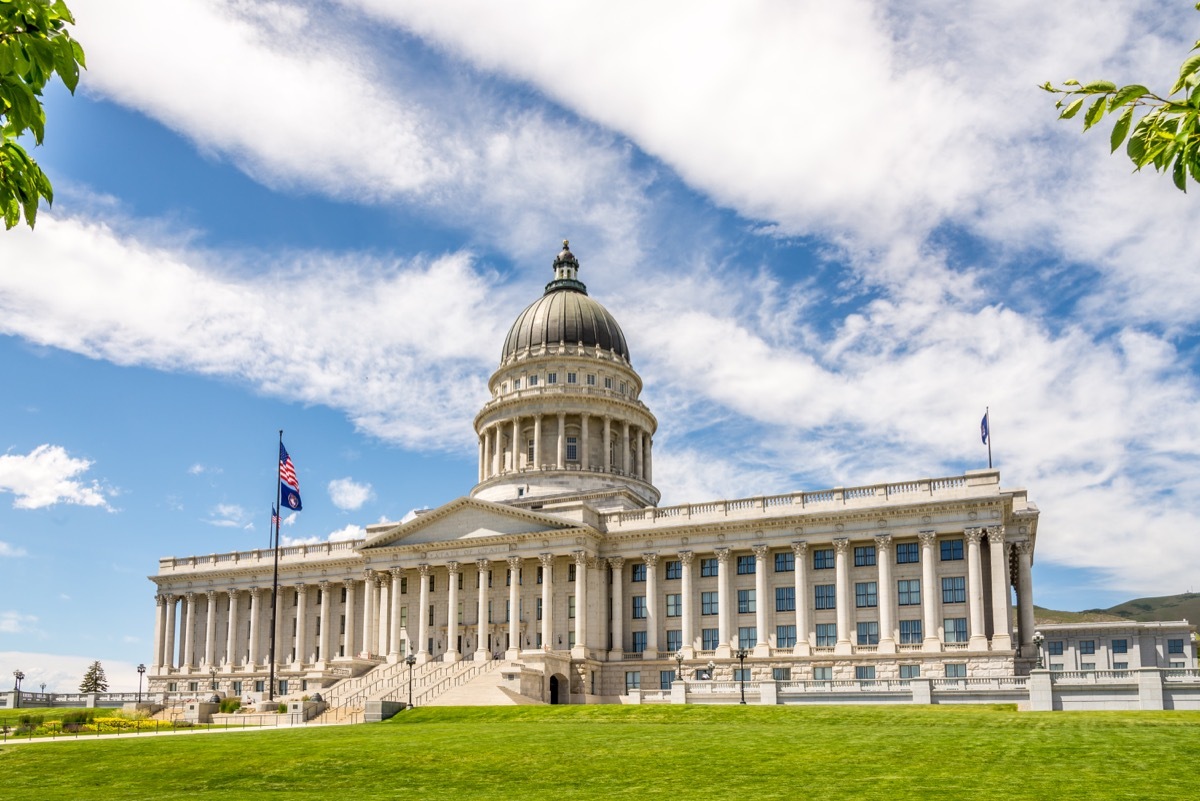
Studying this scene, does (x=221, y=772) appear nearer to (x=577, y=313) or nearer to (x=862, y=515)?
(x=862, y=515)

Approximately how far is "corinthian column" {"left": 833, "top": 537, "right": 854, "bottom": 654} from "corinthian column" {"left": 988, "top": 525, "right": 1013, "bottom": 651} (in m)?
9.83

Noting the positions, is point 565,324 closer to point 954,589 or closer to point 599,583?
point 599,583

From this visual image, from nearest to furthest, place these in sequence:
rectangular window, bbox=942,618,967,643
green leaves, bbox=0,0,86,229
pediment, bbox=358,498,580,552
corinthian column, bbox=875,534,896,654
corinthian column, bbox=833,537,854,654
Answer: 1. green leaves, bbox=0,0,86,229
2. rectangular window, bbox=942,618,967,643
3. corinthian column, bbox=875,534,896,654
4. corinthian column, bbox=833,537,854,654
5. pediment, bbox=358,498,580,552

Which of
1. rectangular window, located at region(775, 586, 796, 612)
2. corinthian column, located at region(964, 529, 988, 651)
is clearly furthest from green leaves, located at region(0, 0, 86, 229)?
rectangular window, located at region(775, 586, 796, 612)

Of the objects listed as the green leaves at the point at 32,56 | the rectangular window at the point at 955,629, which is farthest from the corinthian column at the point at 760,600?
the green leaves at the point at 32,56

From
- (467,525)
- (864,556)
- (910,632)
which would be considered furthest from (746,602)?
(467,525)

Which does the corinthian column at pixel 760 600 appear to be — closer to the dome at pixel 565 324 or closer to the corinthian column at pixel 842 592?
the corinthian column at pixel 842 592

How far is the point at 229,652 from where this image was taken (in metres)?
106

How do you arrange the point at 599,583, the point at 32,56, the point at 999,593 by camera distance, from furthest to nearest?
the point at 599,583
the point at 999,593
the point at 32,56

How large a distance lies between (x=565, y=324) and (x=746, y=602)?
41.1m

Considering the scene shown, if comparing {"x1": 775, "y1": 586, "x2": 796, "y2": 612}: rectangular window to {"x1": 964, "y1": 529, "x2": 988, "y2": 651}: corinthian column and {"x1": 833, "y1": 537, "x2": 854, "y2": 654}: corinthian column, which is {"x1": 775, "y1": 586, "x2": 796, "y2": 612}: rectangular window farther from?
{"x1": 964, "y1": 529, "x2": 988, "y2": 651}: corinthian column

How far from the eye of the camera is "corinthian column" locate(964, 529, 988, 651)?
7331cm

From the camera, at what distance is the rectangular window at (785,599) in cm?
8169

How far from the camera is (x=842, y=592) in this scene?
259 feet
